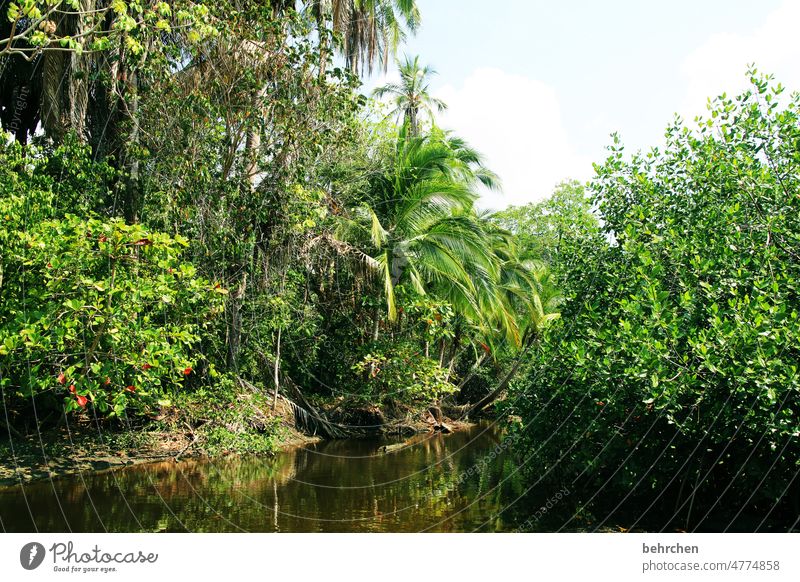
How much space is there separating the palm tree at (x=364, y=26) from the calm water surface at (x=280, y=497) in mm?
6812

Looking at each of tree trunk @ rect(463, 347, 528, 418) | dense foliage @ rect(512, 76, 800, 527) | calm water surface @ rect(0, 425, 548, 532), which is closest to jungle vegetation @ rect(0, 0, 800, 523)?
dense foliage @ rect(512, 76, 800, 527)

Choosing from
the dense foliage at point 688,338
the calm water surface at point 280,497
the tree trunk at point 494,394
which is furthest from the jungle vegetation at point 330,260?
the tree trunk at point 494,394

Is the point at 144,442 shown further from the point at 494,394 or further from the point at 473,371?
the point at 494,394

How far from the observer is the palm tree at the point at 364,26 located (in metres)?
12.8

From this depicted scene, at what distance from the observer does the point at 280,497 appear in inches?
352

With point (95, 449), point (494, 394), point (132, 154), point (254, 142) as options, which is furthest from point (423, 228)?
point (494, 394)

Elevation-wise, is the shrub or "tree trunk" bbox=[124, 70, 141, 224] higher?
"tree trunk" bbox=[124, 70, 141, 224]

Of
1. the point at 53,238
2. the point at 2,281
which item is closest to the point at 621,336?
the point at 53,238

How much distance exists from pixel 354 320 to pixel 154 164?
631 cm

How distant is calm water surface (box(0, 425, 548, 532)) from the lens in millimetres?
7453

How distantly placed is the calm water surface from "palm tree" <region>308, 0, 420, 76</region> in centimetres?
681

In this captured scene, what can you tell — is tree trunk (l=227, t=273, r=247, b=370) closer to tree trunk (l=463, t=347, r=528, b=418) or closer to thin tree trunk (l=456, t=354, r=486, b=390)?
tree trunk (l=463, t=347, r=528, b=418)

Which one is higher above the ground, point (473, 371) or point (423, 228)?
point (423, 228)

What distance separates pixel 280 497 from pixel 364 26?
10709mm
